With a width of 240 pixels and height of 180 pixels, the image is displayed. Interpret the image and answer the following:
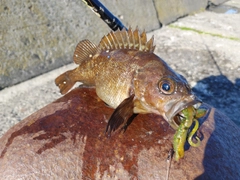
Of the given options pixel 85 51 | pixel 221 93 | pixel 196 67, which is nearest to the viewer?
pixel 85 51

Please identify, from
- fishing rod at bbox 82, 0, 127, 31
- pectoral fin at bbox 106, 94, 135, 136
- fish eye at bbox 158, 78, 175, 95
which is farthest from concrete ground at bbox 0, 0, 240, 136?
fish eye at bbox 158, 78, 175, 95

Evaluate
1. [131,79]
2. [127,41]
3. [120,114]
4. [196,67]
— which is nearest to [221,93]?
[196,67]

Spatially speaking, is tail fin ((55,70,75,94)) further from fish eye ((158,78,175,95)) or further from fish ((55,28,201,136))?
fish eye ((158,78,175,95))

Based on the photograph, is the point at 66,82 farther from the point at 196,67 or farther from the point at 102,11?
the point at 196,67

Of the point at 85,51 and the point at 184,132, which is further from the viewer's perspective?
the point at 85,51

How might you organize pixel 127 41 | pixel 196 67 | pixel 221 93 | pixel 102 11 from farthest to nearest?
pixel 196 67
pixel 221 93
pixel 102 11
pixel 127 41

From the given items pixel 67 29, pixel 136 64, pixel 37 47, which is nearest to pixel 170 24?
pixel 67 29

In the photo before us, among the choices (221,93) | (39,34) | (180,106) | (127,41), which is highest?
(127,41)
